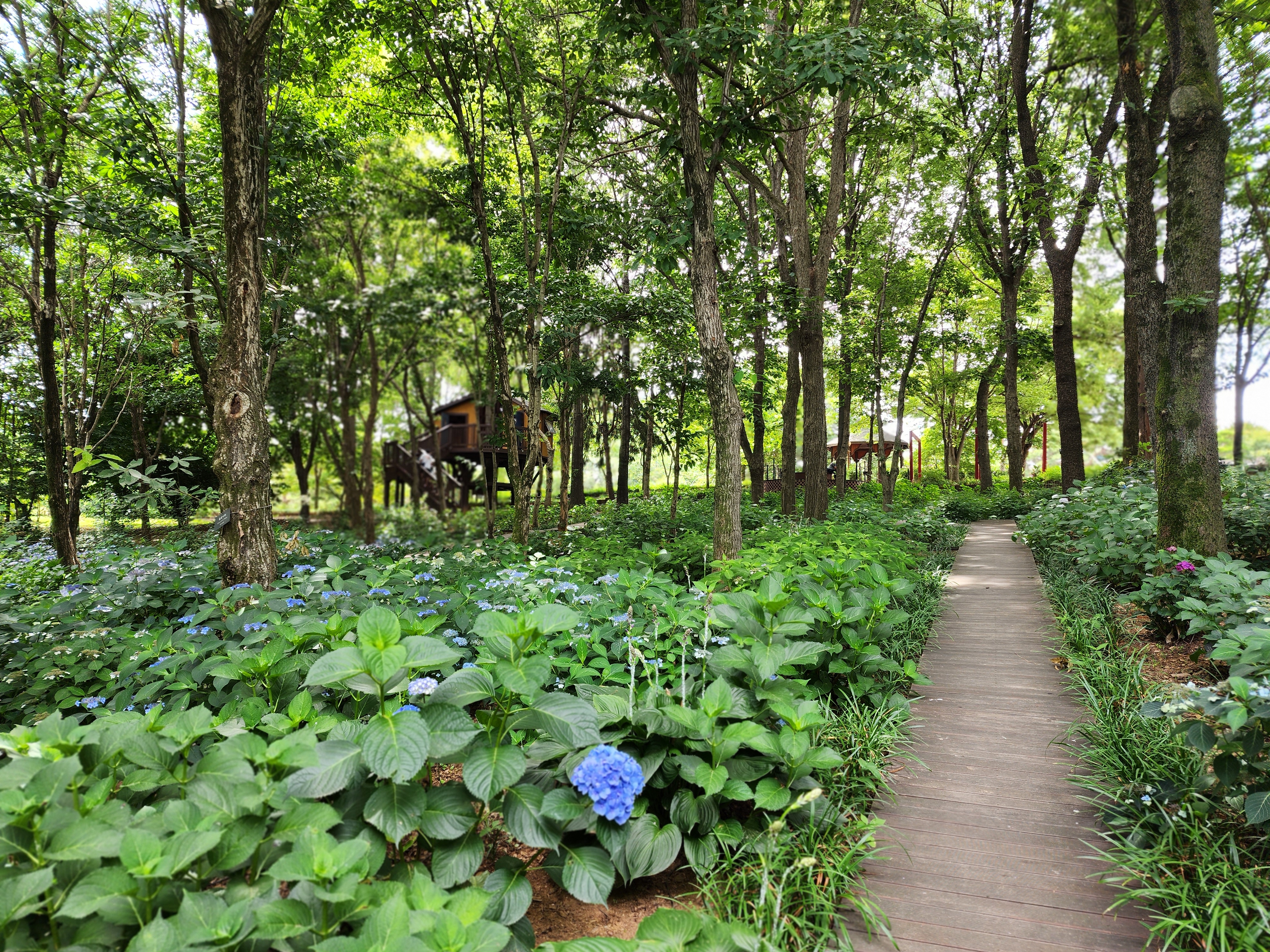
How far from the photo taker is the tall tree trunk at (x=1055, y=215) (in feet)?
31.4

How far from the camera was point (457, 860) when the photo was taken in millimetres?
1837

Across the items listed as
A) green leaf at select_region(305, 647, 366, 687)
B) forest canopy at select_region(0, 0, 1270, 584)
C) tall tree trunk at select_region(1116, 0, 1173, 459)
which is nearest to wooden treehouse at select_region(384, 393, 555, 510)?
forest canopy at select_region(0, 0, 1270, 584)

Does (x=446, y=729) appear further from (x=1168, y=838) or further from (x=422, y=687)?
(x=1168, y=838)

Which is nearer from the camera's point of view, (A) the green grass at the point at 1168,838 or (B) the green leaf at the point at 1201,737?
(A) the green grass at the point at 1168,838

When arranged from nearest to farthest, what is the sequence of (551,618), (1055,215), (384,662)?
(384,662)
(551,618)
(1055,215)

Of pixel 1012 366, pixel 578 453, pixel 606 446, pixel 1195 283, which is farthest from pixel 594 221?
pixel 1012 366

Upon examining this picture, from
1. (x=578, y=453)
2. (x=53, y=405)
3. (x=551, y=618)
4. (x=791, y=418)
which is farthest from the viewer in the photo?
(x=578, y=453)

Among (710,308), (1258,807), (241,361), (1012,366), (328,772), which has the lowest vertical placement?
(1258,807)

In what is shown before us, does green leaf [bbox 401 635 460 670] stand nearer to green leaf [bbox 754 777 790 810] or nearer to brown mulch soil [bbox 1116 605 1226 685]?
green leaf [bbox 754 777 790 810]

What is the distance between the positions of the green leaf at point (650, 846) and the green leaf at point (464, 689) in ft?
2.21

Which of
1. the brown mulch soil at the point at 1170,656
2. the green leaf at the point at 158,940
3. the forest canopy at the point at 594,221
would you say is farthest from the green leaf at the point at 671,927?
the forest canopy at the point at 594,221

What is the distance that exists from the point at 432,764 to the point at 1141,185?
11.3 m

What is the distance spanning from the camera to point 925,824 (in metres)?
2.54

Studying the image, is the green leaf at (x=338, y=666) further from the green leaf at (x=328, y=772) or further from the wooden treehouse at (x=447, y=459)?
the wooden treehouse at (x=447, y=459)
